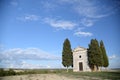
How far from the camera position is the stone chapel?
68.7ft

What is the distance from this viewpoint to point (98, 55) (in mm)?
19094

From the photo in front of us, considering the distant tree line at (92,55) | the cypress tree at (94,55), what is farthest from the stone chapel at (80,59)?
the cypress tree at (94,55)

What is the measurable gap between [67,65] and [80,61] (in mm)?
1757

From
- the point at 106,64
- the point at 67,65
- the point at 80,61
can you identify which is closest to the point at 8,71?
the point at 67,65

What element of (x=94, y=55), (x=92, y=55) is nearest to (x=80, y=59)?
(x=92, y=55)

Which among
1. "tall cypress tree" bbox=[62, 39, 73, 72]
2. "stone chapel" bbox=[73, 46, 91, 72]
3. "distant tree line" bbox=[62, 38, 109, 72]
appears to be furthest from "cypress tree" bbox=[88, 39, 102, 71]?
"tall cypress tree" bbox=[62, 39, 73, 72]

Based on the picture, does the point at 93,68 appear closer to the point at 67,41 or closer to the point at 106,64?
the point at 106,64

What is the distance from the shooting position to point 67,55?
21.4 metres

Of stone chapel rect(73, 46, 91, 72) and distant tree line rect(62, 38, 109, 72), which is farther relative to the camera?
stone chapel rect(73, 46, 91, 72)

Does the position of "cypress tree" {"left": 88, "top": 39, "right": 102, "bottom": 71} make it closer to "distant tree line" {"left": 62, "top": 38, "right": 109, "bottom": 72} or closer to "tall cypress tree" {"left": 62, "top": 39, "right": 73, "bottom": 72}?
"distant tree line" {"left": 62, "top": 38, "right": 109, "bottom": 72}

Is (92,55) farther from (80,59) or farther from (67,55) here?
(67,55)

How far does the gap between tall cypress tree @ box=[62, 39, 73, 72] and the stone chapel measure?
1.77 feet

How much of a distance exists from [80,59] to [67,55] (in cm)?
175

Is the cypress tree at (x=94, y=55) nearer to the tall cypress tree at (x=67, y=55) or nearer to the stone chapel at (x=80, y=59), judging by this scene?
the stone chapel at (x=80, y=59)
